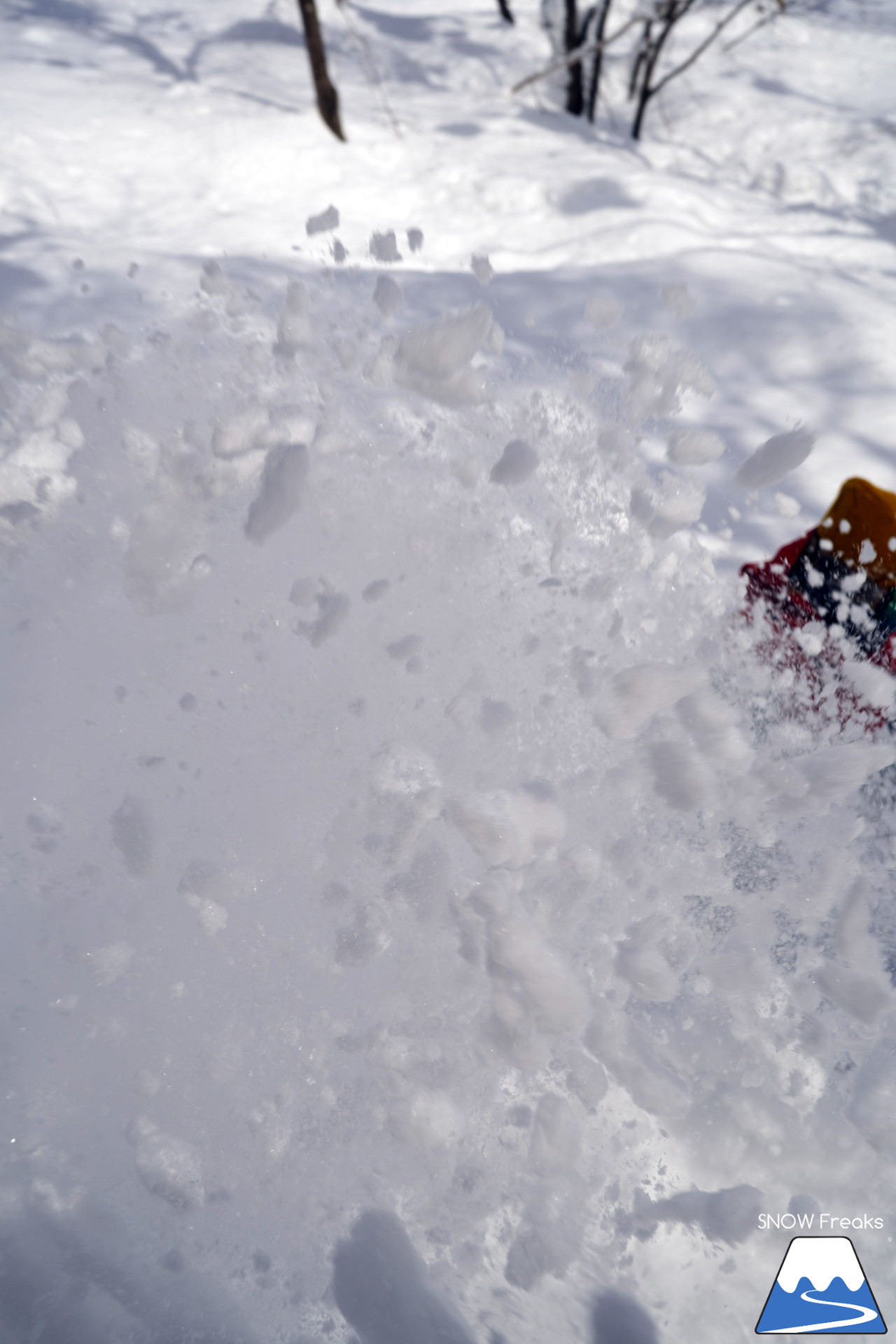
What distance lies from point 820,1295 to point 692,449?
1.53 metres

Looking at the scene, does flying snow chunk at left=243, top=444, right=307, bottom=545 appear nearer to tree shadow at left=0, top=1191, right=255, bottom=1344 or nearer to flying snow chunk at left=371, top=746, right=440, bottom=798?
flying snow chunk at left=371, top=746, right=440, bottom=798

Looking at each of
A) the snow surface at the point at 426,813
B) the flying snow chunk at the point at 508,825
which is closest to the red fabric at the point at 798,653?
the snow surface at the point at 426,813

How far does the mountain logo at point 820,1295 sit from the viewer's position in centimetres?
103

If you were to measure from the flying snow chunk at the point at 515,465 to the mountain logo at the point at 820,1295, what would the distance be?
1.40m

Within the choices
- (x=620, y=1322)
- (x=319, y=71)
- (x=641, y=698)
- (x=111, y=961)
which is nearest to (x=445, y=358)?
(x=641, y=698)

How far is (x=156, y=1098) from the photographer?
112 centimetres

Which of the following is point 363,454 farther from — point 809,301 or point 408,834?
point 809,301

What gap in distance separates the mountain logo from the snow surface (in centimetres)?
3

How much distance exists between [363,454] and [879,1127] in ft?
4.97

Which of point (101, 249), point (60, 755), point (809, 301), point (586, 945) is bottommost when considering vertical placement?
point (586, 945)

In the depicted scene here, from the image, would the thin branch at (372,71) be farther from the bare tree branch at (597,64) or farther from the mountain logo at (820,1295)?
the mountain logo at (820,1295)

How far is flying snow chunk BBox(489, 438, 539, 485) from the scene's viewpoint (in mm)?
1554

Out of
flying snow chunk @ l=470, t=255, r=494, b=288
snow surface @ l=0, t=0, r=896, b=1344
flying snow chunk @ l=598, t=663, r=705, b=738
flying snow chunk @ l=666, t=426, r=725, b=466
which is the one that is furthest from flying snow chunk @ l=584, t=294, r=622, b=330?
flying snow chunk @ l=598, t=663, r=705, b=738

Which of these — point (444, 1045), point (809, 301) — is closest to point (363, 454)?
point (444, 1045)
